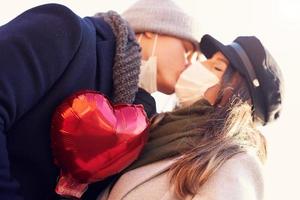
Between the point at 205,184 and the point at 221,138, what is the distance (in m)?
0.14

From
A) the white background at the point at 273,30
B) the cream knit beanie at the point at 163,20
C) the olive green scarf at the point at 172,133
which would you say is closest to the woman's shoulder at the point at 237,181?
the olive green scarf at the point at 172,133

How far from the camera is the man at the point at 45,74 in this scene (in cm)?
73

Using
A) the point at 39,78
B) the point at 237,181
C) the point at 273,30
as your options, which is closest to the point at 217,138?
the point at 237,181

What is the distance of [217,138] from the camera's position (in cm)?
104

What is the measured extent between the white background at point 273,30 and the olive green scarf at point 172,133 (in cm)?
88

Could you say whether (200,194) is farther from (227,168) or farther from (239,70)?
(239,70)

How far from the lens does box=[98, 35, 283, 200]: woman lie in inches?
37.5

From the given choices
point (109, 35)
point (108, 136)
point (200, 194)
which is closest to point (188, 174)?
point (200, 194)

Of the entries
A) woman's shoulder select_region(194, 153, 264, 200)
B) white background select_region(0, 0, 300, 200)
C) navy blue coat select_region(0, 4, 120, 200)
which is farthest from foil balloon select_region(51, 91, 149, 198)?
white background select_region(0, 0, 300, 200)

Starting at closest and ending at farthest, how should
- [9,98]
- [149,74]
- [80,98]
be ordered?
[9,98]
[80,98]
[149,74]

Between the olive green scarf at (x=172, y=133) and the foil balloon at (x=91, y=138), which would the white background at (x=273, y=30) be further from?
the foil balloon at (x=91, y=138)

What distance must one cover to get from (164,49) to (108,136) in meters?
0.38

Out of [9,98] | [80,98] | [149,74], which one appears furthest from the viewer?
[149,74]

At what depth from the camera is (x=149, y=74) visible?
1136 mm
